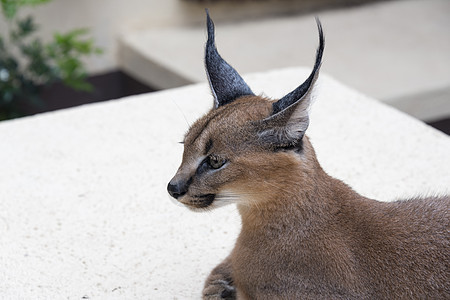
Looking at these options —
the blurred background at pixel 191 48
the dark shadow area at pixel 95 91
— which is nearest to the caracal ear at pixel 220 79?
the blurred background at pixel 191 48

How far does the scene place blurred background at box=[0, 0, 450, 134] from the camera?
3.61m

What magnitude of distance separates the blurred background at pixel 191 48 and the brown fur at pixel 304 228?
2.21 m

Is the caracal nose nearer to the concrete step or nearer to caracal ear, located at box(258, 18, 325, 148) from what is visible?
caracal ear, located at box(258, 18, 325, 148)

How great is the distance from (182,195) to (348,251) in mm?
318

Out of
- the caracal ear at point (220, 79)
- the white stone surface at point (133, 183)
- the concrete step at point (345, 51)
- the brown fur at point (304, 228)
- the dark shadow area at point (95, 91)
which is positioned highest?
the caracal ear at point (220, 79)

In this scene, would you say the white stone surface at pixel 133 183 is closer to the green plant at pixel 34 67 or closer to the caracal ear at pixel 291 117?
the caracal ear at pixel 291 117

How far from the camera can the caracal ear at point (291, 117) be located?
1233mm

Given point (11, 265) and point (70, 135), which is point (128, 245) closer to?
point (11, 265)

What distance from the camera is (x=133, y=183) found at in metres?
2.03

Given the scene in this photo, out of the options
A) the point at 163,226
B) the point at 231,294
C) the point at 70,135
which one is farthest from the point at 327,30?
the point at 231,294

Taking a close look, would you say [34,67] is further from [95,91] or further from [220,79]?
[220,79]

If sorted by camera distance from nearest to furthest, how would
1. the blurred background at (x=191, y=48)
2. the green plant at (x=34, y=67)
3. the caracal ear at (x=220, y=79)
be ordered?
the caracal ear at (x=220, y=79) < the green plant at (x=34, y=67) < the blurred background at (x=191, y=48)

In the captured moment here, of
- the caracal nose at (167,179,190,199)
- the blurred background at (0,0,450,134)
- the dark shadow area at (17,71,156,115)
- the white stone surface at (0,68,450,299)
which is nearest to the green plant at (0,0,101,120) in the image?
the blurred background at (0,0,450,134)

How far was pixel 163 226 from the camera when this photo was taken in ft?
6.03
